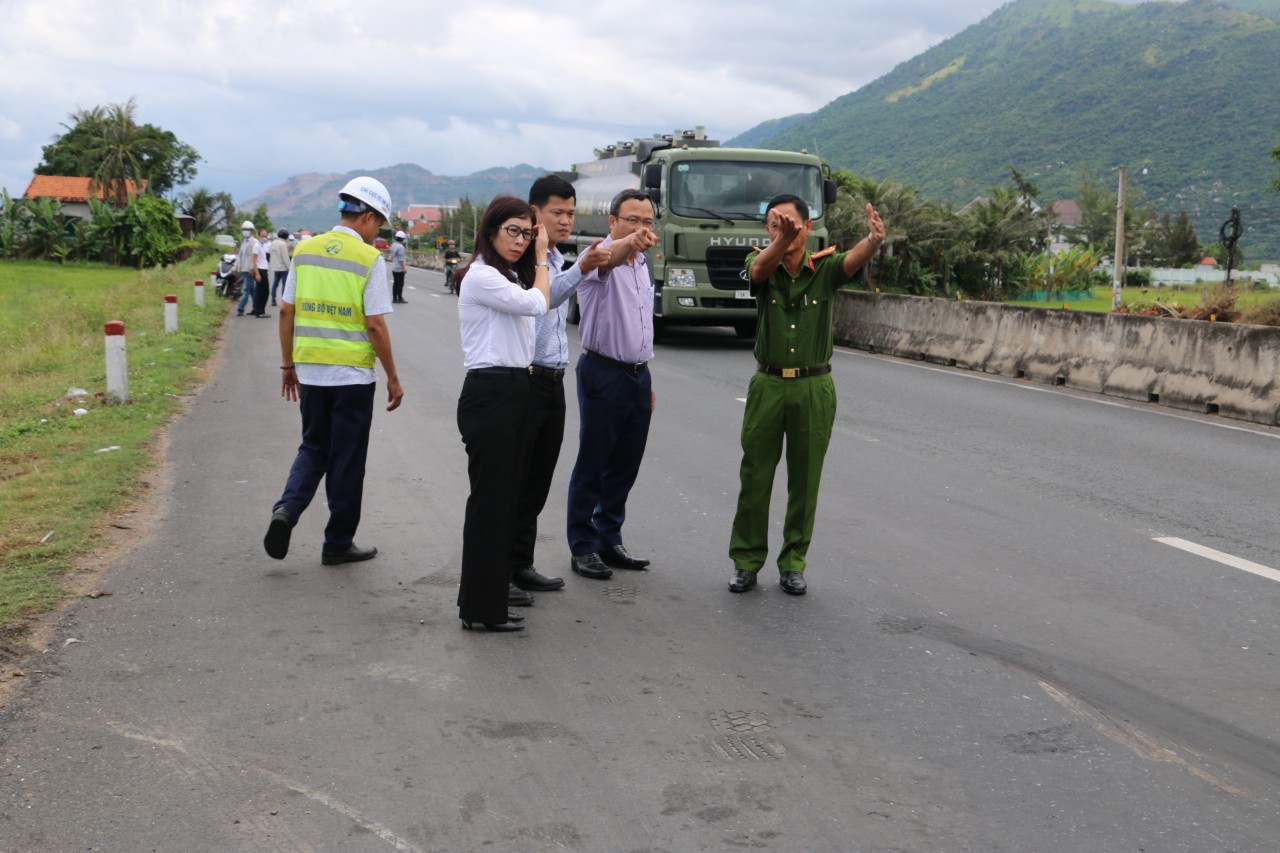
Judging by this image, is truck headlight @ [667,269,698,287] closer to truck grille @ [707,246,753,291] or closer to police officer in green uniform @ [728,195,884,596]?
truck grille @ [707,246,753,291]

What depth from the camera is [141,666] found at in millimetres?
4949

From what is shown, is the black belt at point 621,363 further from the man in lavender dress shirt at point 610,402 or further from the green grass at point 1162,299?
the green grass at point 1162,299

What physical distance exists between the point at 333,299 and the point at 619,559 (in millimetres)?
2016

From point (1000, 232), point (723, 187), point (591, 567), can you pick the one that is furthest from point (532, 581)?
point (1000, 232)

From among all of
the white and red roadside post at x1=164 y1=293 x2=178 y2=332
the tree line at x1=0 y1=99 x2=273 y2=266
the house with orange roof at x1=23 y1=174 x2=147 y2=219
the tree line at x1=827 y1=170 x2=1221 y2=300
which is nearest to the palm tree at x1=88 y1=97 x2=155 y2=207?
the tree line at x1=0 y1=99 x2=273 y2=266

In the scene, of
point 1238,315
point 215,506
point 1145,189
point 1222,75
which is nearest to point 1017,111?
point 1222,75

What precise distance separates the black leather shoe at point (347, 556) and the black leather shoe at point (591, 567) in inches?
44.2

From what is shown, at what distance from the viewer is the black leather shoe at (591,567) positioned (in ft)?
21.2

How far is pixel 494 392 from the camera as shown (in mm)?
5410

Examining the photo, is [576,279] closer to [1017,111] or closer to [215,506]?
[215,506]

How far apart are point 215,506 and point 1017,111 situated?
184783 mm

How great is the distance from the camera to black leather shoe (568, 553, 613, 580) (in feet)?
21.2

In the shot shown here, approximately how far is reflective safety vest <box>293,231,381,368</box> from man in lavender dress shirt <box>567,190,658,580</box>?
3.78 ft

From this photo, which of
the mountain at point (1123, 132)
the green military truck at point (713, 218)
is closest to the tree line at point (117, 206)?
the green military truck at point (713, 218)
